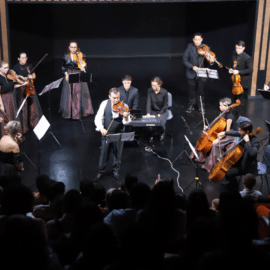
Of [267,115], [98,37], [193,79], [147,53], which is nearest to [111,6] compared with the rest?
[98,37]

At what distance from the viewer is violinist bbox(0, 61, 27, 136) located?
21.1 feet

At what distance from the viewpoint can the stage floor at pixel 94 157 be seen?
19.1ft

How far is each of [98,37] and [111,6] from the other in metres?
1.19

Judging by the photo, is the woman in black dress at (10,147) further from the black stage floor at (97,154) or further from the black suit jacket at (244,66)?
the black suit jacket at (244,66)

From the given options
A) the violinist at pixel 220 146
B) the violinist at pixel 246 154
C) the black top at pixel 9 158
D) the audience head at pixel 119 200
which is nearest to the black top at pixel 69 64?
the black top at pixel 9 158

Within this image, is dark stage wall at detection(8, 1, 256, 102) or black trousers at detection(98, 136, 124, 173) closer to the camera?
black trousers at detection(98, 136, 124, 173)

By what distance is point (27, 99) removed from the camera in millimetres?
7168

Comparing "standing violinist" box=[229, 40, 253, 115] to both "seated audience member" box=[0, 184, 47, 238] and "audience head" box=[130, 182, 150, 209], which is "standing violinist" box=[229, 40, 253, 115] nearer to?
"audience head" box=[130, 182, 150, 209]

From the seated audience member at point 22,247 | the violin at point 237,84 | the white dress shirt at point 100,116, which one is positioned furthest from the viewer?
the violin at point 237,84

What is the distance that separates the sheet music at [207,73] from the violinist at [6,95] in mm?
3238

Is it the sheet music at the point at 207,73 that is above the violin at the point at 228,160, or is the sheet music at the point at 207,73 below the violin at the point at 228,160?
above

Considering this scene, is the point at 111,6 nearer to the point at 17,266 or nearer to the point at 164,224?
the point at 164,224

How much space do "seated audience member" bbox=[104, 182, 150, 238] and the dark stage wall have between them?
858 centimetres

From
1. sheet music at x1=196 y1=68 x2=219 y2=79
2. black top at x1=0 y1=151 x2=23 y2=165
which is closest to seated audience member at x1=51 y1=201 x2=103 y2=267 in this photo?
black top at x1=0 y1=151 x2=23 y2=165
